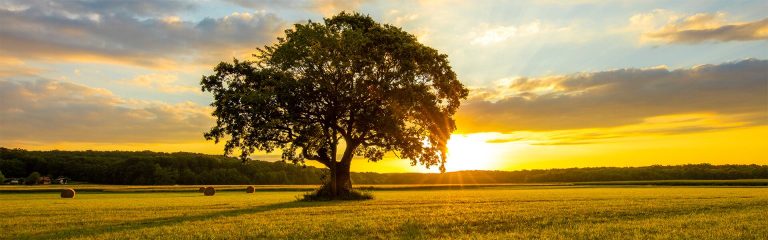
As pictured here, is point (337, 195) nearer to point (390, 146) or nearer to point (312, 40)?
point (390, 146)

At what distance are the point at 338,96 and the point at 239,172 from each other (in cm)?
10539

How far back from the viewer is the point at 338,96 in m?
46.7

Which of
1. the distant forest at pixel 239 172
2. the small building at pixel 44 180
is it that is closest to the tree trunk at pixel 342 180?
the distant forest at pixel 239 172

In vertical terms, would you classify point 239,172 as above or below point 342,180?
above

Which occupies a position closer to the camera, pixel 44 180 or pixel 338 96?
pixel 338 96

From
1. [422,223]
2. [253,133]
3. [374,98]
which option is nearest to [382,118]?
[374,98]

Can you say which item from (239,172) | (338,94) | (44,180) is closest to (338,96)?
(338,94)

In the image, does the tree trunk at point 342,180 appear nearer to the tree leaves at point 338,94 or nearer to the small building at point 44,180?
the tree leaves at point 338,94

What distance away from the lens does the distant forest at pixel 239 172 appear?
137625 millimetres

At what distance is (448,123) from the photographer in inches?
1980

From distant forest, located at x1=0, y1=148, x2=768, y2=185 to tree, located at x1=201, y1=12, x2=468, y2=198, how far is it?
91.3 m

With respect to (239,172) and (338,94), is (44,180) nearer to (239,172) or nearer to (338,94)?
(239,172)

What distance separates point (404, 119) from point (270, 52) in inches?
490

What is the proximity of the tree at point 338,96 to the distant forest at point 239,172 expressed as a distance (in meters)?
91.3
